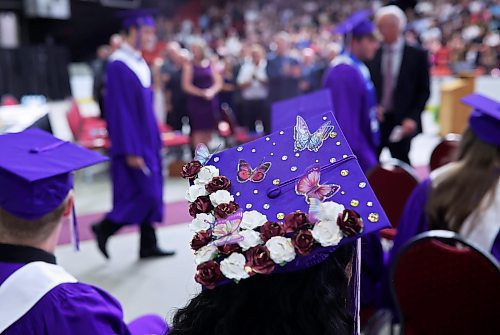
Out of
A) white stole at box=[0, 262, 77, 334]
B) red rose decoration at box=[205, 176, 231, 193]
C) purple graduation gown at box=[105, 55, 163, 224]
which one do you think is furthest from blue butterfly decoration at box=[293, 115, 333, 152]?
purple graduation gown at box=[105, 55, 163, 224]

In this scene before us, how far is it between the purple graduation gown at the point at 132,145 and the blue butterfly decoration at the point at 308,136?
103 inches

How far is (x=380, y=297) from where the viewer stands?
7.32 feet

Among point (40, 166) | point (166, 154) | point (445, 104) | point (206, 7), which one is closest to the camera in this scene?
point (40, 166)

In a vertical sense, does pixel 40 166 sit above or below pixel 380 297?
above

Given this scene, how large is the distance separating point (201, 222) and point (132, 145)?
8.79 ft

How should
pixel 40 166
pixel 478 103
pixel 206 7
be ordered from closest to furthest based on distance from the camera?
pixel 40 166, pixel 478 103, pixel 206 7

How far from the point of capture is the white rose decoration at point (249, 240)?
816mm

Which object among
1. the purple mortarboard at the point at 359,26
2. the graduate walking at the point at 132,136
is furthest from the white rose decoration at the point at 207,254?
the purple mortarboard at the point at 359,26

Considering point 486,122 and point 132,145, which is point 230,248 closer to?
point 486,122

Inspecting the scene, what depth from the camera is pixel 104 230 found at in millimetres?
3652

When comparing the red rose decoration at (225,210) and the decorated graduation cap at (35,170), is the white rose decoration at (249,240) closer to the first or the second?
the red rose decoration at (225,210)

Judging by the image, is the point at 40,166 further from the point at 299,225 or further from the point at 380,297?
the point at 380,297

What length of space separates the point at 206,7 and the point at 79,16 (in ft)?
22.7

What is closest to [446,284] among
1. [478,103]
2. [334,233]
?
[478,103]
